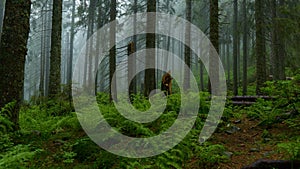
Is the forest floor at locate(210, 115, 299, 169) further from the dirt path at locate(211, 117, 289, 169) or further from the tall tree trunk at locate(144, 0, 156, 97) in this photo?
the tall tree trunk at locate(144, 0, 156, 97)

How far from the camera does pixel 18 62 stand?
225 inches

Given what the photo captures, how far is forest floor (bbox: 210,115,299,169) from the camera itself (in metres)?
5.29

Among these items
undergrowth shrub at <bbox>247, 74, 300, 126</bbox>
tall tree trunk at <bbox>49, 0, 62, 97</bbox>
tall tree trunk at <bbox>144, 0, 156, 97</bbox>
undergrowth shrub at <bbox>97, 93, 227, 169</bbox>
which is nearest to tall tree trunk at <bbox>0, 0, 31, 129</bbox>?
undergrowth shrub at <bbox>97, 93, 227, 169</bbox>

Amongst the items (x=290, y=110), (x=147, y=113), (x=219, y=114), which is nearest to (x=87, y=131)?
(x=147, y=113)

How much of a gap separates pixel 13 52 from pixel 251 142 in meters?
5.63

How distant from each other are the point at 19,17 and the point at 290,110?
704 cm

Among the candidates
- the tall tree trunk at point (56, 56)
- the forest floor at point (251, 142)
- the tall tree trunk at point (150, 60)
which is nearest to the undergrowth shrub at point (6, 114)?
the forest floor at point (251, 142)

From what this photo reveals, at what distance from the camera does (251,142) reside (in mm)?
6359

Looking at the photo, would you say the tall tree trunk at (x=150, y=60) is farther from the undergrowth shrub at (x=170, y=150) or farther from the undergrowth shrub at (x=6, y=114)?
the undergrowth shrub at (x=6, y=114)

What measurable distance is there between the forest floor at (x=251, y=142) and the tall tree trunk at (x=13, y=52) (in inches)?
174

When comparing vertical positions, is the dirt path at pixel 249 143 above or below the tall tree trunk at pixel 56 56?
below

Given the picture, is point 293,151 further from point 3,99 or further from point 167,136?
point 3,99

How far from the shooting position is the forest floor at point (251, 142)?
5.29 m

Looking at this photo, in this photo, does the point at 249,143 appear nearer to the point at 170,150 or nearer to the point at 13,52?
the point at 170,150
